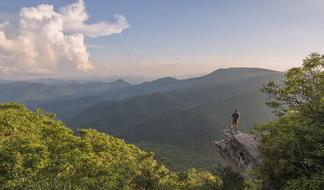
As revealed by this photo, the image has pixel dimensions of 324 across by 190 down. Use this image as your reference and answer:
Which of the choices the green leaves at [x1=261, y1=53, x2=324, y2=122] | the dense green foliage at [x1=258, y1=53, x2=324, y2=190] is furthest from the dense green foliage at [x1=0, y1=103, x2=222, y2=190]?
the green leaves at [x1=261, y1=53, x2=324, y2=122]

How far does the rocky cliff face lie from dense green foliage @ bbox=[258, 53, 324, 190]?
255 inches

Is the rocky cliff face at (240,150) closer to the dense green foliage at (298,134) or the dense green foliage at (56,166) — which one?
the dense green foliage at (56,166)

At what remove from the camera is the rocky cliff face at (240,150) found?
99.6 ft

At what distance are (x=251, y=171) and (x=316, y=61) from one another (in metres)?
10.6

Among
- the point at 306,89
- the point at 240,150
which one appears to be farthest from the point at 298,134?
the point at 240,150

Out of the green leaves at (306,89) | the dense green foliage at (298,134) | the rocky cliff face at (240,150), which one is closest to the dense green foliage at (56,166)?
the rocky cliff face at (240,150)

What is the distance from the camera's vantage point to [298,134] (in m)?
19.5

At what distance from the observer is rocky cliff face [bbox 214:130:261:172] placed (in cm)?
3035

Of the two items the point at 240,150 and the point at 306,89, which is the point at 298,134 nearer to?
the point at 306,89

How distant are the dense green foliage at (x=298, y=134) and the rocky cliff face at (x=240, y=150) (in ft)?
21.2

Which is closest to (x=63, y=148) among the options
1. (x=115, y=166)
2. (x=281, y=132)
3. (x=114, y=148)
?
(x=115, y=166)

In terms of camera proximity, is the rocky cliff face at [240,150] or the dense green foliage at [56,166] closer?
the dense green foliage at [56,166]

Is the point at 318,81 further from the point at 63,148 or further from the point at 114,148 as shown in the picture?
the point at 114,148

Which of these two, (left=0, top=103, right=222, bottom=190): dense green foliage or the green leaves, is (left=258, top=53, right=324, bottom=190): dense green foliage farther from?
(left=0, top=103, right=222, bottom=190): dense green foliage
